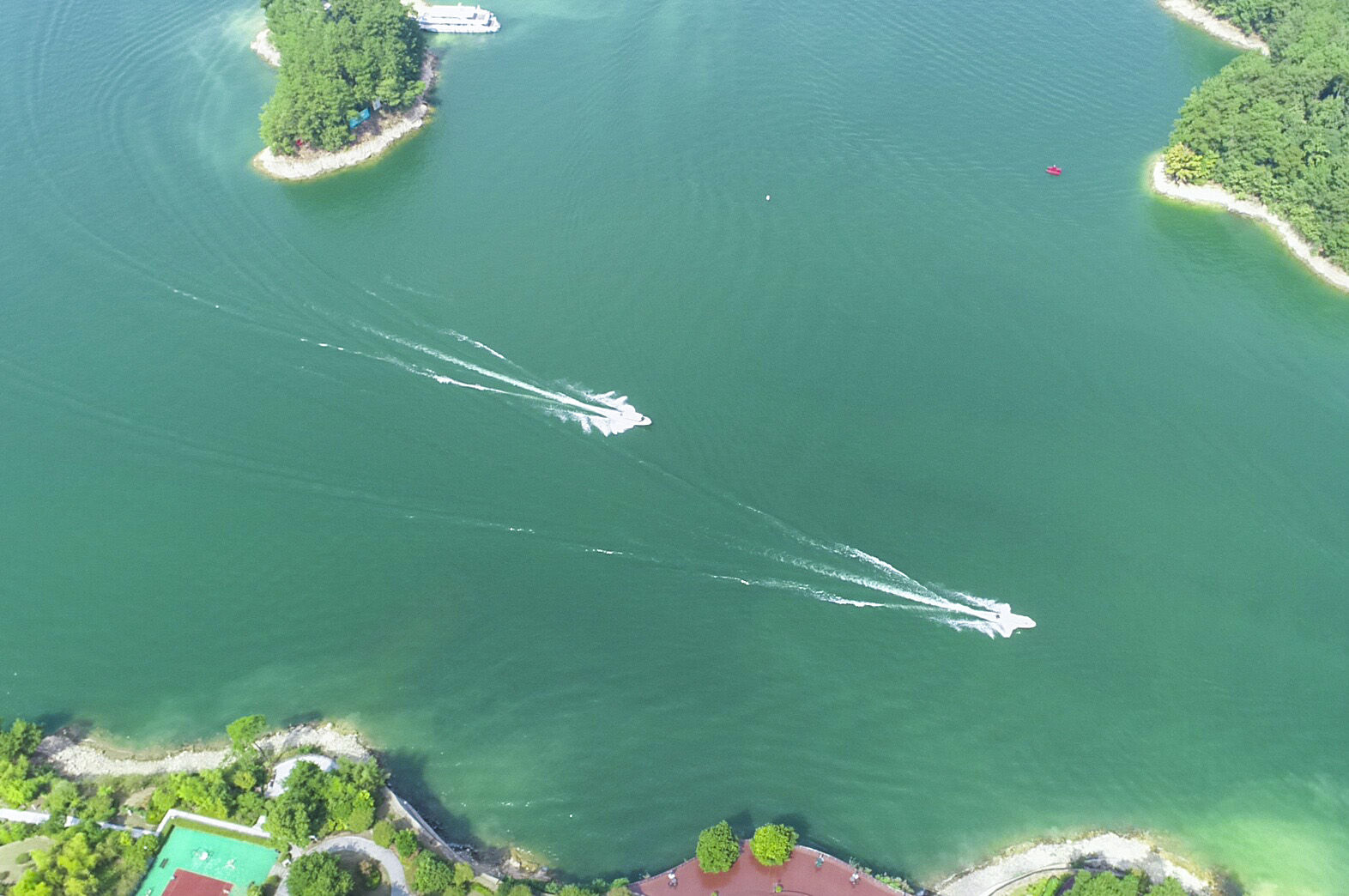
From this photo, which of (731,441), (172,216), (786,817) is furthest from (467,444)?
(172,216)

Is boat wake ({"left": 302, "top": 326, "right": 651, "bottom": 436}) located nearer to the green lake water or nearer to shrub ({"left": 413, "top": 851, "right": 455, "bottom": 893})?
the green lake water

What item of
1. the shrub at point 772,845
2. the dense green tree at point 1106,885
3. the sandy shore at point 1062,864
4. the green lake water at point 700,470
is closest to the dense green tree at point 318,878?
the green lake water at point 700,470

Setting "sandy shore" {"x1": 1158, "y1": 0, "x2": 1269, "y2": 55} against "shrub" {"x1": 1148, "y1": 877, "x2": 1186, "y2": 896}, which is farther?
"sandy shore" {"x1": 1158, "y1": 0, "x2": 1269, "y2": 55}

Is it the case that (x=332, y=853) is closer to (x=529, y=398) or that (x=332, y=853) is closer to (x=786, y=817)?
(x=786, y=817)

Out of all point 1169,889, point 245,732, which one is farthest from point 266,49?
point 1169,889

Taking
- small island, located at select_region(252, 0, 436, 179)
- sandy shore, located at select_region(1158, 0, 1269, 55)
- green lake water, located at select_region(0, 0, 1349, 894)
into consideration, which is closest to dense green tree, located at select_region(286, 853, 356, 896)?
green lake water, located at select_region(0, 0, 1349, 894)

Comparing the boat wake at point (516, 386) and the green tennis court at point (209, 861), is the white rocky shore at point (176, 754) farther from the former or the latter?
the boat wake at point (516, 386)
